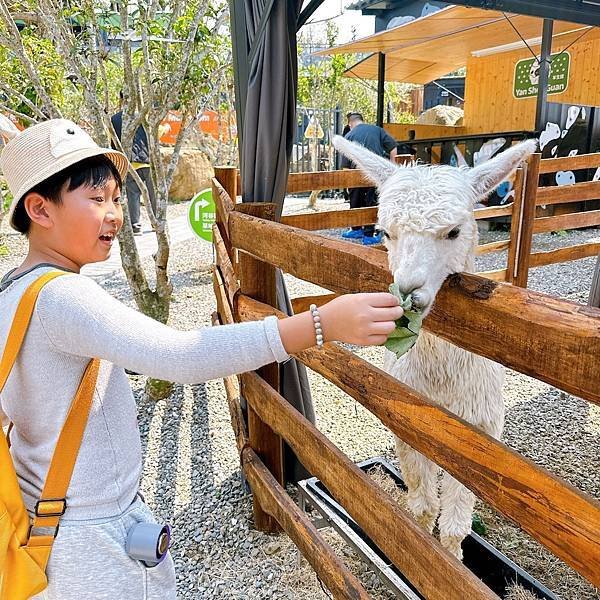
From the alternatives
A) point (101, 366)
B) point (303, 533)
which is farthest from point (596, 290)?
point (101, 366)

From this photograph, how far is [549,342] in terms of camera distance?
1103 mm

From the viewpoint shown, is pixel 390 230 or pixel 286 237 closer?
pixel 390 230

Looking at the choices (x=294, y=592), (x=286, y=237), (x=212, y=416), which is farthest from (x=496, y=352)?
(x=212, y=416)

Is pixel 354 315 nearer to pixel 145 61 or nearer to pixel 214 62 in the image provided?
pixel 145 61

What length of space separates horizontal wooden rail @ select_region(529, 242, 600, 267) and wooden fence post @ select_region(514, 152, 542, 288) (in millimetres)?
126

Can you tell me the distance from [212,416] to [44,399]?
10.5 feet

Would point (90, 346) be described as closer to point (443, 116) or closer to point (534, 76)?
point (534, 76)

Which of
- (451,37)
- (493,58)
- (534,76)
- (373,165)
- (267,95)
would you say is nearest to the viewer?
(373,165)

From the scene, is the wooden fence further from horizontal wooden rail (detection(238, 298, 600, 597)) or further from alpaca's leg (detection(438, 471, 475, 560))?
alpaca's leg (detection(438, 471, 475, 560))

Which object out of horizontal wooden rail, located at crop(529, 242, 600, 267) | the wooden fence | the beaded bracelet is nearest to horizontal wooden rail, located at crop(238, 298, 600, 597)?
the wooden fence

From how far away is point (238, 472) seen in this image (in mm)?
3697

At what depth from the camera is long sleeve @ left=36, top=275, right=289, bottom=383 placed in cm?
117

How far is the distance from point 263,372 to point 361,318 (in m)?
1.82

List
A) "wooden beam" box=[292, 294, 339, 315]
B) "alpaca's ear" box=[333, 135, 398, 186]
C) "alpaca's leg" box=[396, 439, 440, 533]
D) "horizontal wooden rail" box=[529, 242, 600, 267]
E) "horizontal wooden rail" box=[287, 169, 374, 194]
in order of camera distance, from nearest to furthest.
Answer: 1. "alpaca's ear" box=[333, 135, 398, 186]
2. "alpaca's leg" box=[396, 439, 440, 533]
3. "wooden beam" box=[292, 294, 339, 315]
4. "horizontal wooden rail" box=[287, 169, 374, 194]
5. "horizontal wooden rail" box=[529, 242, 600, 267]
